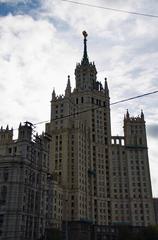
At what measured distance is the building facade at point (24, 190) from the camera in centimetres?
8788

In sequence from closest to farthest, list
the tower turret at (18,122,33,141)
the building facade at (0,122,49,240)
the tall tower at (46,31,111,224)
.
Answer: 1. the building facade at (0,122,49,240)
2. the tower turret at (18,122,33,141)
3. the tall tower at (46,31,111,224)

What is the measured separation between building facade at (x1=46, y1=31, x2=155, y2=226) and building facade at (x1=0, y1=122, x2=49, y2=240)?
30.1 m

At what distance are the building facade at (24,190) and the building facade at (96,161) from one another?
30.1 metres

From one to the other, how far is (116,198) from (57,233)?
189 feet

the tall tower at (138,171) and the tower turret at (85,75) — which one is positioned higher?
the tower turret at (85,75)

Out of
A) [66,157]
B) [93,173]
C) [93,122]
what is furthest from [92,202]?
[93,122]

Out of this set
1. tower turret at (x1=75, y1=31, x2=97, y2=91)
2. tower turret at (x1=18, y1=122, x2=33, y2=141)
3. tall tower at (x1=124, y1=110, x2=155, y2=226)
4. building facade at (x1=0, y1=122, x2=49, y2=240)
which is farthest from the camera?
tower turret at (x1=75, y1=31, x2=97, y2=91)

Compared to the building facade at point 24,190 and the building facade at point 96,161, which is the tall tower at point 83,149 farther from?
the building facade at point 24,190

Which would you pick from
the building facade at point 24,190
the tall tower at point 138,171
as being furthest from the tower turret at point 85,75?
the building facade at point 24,190

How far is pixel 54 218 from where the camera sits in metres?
119

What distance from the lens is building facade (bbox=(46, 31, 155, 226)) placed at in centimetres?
13675

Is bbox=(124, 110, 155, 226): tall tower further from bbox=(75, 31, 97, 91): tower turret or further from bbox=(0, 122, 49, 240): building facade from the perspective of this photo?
bbox=(0, 122, 49, 240): building facade

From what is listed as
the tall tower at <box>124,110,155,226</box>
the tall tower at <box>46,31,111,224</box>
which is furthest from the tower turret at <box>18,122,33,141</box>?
the tall tower at <box>124,110,155,226</box>

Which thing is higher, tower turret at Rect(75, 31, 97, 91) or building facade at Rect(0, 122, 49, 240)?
tower turret at Rect(75, 31, 97, 91)
